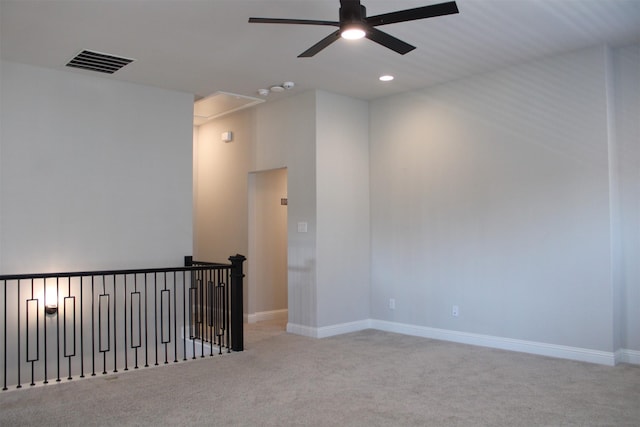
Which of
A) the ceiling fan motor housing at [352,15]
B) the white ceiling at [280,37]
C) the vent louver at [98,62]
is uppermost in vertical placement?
the vent louver at [98,62]

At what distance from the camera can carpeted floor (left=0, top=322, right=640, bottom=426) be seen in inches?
134

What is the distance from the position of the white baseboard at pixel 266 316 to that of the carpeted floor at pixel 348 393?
1.89m

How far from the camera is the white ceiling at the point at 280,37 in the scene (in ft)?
12.9

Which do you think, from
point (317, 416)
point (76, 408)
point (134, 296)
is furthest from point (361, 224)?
point (76, 408)

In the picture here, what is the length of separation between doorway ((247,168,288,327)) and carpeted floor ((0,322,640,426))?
2019 millimetres

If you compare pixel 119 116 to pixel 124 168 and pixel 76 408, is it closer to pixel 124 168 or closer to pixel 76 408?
pixel 124 168

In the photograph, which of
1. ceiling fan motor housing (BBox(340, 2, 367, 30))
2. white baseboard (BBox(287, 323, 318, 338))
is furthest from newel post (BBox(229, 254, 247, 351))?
ceiling fan motor housing (BBox(340, 2, 367, 30))

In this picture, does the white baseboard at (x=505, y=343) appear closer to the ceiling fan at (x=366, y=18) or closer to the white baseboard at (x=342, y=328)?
the white baseboard at (x=342, y=328)

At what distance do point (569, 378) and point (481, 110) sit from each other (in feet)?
9.41

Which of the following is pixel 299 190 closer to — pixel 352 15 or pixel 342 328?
pixel 342 328

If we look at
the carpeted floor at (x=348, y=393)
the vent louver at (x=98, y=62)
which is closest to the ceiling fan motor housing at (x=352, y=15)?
the carpeted floor at (x=348, y=393)

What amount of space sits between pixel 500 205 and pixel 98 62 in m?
4.42

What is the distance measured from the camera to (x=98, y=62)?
515cm

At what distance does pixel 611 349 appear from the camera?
15.3 ft
